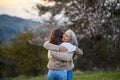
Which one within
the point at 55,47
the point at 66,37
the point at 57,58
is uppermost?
the point at 66,37

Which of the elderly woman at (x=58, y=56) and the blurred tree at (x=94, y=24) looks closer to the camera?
the elderly woman at (x=58, y=56)

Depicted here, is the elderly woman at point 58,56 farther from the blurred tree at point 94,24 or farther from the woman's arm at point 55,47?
the blurred tree at point 94,24

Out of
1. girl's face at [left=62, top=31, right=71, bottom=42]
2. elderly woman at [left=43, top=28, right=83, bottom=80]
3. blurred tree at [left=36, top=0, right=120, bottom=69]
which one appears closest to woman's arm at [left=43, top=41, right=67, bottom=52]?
elderly woman at [left=43, top=28, right=83, bottom=80]

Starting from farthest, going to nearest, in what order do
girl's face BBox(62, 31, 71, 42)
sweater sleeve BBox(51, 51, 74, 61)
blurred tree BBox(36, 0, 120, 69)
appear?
blurred tree BBox(36, 0, 120, 69) < girl's face BBox(62, 31, 71, 42) < sweater sleeve BBox(51, 51, 74, 61)

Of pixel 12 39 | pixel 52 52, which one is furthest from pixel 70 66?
pixel 12 39

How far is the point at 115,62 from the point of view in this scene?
26.9 metres

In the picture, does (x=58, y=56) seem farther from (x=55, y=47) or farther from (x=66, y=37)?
(x=66, y=37)

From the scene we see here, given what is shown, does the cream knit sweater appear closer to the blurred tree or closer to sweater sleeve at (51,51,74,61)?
sweater sleeve at (51,51,74,61)

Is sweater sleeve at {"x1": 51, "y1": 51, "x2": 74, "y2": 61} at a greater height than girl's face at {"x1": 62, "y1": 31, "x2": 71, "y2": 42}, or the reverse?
girl's face at {"x1": 62, "y1": 31, "x2": 71, "y2": 42}

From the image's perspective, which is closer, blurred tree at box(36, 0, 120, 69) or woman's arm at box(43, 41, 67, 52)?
woman's arm at box(43, 41, 67, 52)

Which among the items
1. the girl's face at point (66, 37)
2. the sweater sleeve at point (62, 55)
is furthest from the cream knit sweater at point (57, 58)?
the girl's face at point (66, 37)

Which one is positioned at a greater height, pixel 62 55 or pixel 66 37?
pixel 66 37

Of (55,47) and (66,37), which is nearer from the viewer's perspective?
(55,47)

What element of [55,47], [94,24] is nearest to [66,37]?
[55,47]
